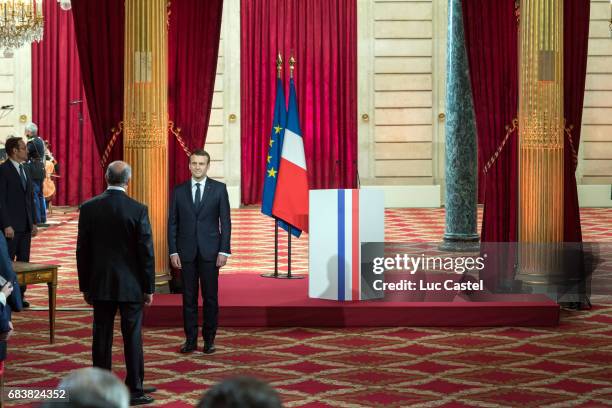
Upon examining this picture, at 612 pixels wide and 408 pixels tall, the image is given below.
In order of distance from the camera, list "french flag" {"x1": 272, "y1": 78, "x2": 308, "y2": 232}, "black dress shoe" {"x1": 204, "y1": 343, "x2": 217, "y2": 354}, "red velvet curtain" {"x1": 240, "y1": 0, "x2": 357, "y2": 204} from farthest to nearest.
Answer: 1. "red velvet curtain" {"x1": 240, "y1": 0, "x2": 357, "y2": 204}
2. "french flag" {"x1": 272, "y1": 78, "x2": 308, "y2": 232}
3. "black dress shoe" {"x1": 204, "y1": 343, "x2": 217, "y2": 354}

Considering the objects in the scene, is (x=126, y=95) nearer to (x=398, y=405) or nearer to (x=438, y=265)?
(x=438, y=265)

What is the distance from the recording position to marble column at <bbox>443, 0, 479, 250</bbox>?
1178cm

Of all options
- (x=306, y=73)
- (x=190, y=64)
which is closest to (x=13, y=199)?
(x=190, y=64)

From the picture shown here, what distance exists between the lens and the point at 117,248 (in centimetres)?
548

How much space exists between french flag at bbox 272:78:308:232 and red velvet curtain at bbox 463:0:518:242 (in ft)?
5.31

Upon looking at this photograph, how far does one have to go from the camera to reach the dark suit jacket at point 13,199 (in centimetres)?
830

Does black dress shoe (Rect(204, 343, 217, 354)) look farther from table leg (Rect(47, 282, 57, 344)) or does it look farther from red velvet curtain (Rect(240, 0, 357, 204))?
red velvet curtain (Rect(240, 0, 357, 204))

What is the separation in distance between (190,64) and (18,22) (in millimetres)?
7258

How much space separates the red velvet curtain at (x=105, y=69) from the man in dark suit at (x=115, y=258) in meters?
3.23

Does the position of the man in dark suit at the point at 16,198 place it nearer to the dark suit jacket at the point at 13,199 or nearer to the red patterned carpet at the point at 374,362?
the dark suit jacket at the point at 13,199

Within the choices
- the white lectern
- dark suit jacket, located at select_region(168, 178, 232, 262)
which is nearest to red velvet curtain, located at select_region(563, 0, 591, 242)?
the white lectern

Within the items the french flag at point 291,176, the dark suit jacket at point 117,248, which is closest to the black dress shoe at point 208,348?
the dark suit jacket at point 117,248

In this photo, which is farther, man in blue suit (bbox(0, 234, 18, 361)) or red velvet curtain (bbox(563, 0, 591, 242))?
red velvet curtain (bbox(563, 0, 591, 242))

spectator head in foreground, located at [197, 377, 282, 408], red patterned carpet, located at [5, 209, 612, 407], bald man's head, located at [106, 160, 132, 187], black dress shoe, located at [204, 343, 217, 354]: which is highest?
bald man's head, located at [106, 160, 132, 187]
